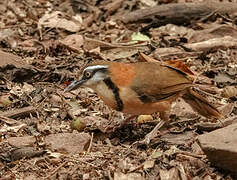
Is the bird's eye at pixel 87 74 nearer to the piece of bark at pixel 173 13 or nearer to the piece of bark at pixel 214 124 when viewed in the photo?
the piece of bark at pixel 214 124

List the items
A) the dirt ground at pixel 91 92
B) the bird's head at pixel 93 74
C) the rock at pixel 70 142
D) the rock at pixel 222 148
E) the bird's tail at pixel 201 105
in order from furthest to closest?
the bird's tail at pixel 201 105, the bird's head at pixel 93 74, the rock at pixel 70 142, the dirt ground at pixel 91 92, the rock at pixel 222 148

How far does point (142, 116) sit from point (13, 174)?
2039 mm

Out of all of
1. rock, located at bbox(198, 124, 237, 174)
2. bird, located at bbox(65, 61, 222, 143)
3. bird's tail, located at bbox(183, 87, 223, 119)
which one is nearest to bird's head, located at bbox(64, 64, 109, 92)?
bird, located at bbox(65, 61, 222, 143)

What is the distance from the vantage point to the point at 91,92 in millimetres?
7570

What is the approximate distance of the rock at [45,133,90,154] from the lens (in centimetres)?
600

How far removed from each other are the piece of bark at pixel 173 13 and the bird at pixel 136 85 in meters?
2.86

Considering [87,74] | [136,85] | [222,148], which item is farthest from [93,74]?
[222,148]

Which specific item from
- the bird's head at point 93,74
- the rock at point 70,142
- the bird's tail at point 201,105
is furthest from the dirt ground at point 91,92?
the bird's head at point 93,74

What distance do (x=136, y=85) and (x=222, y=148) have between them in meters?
1.47

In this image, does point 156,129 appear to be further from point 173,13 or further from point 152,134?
point 173,13

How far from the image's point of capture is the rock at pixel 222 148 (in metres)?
5.11

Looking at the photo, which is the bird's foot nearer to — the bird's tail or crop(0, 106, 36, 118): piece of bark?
the bird's tail

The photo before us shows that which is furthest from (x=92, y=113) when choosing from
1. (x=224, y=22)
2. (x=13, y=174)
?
(x=224, y=22)

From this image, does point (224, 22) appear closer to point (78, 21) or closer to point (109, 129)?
point (78, 21)
